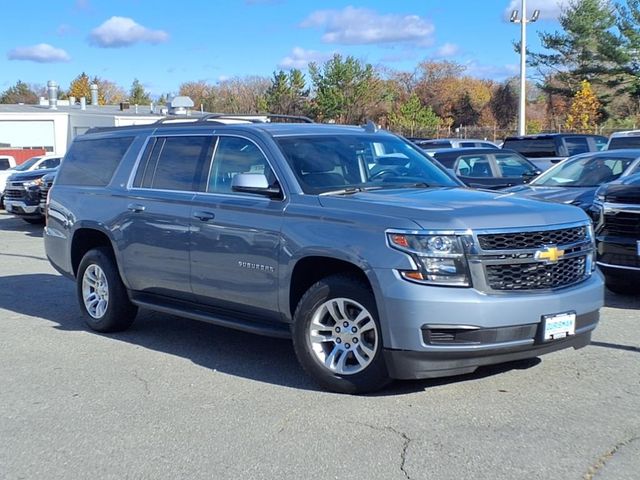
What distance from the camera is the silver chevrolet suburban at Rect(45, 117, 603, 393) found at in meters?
5.38

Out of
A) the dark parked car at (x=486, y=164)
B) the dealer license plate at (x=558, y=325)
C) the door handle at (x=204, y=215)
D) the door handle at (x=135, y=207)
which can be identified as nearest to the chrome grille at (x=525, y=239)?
the dealer license plate at (x=558, y=325)

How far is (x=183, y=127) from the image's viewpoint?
296 inches

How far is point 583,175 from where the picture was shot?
40.2 ft

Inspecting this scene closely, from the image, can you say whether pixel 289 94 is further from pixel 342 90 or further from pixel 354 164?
pixel 354 164

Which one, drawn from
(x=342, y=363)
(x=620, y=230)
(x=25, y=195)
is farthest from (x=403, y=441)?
(x=25, y=195)

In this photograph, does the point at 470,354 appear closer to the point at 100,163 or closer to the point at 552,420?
the point at 552,420

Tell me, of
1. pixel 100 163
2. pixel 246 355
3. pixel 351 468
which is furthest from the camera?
pixel 100 163

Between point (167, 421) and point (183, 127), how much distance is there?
9.92 ft

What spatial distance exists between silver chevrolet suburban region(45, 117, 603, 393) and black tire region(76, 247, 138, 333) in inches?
0.7

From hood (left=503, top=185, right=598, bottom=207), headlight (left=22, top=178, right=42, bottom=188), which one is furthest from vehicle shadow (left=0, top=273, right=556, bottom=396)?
headlight (left=22, top=178, right=42, bottom=188)

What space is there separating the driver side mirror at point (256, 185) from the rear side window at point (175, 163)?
0.78 meters

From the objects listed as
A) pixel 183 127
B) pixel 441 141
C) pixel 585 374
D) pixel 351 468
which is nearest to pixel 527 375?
pixel 585 374

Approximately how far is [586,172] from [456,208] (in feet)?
24.0

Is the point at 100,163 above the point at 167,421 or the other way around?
above
